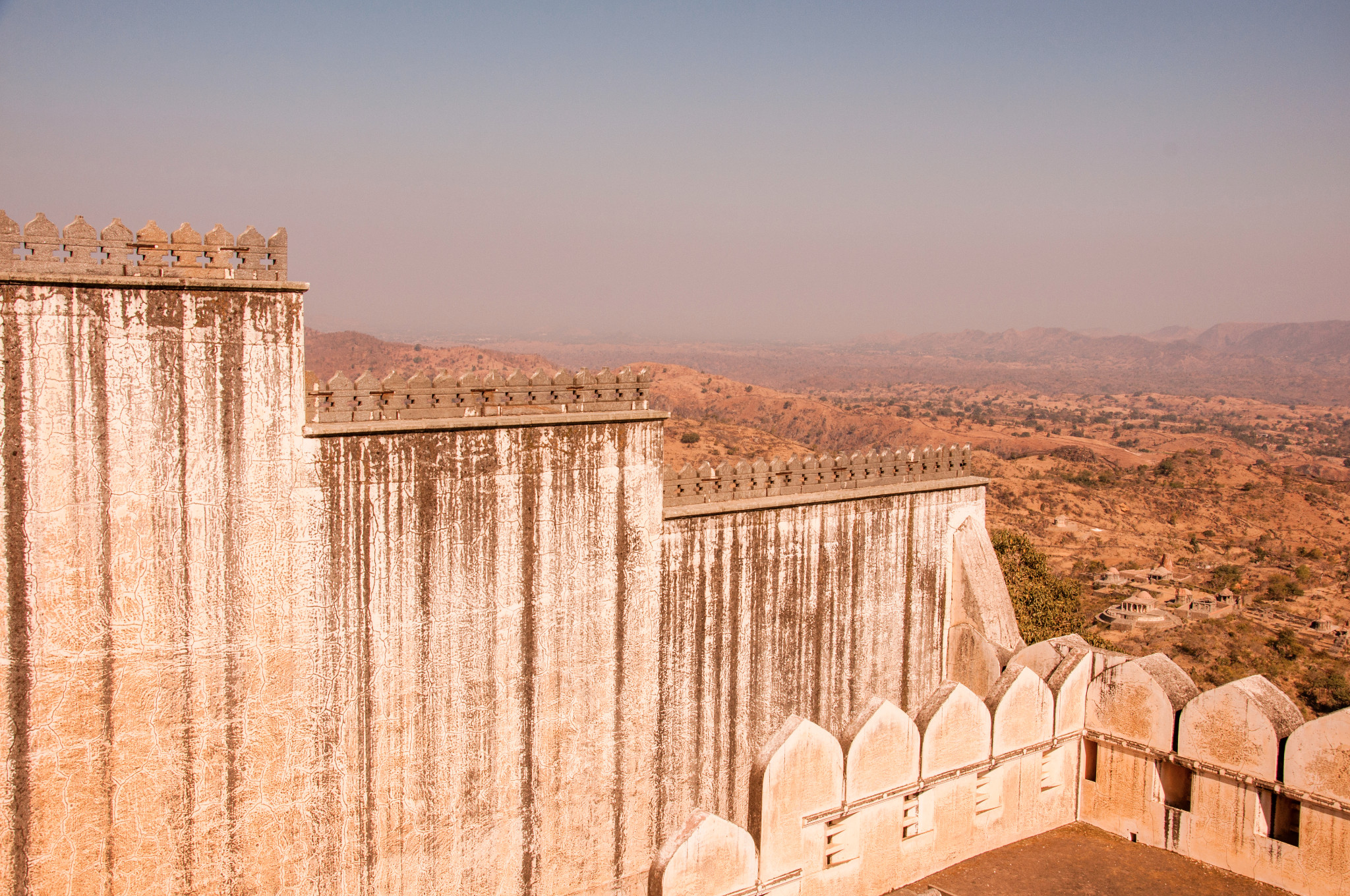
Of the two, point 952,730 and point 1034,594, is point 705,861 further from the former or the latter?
point 1034,594

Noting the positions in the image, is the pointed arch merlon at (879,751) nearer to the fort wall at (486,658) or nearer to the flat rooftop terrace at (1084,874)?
the flat rooftop terrace at (1084,874)

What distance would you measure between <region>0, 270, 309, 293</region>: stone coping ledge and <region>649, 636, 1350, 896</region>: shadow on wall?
5623 mm

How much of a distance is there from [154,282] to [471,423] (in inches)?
114

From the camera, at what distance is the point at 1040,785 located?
812 centimetres

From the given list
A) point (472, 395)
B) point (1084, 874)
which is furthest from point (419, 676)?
point (1084, 874)

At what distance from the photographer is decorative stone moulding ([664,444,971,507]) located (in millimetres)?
10484

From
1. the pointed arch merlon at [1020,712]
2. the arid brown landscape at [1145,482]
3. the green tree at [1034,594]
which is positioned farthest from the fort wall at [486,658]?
the arid brown landscape at [1145,482]

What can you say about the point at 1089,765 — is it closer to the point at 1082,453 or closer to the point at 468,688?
the point at 468,688

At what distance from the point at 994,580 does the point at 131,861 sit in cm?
1033

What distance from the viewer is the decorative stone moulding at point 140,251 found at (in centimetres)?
727

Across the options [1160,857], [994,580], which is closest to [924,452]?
[994,580]

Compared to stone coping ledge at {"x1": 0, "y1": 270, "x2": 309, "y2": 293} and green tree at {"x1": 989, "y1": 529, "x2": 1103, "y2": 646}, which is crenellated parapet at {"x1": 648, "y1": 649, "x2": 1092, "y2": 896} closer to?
stone coping ledge at {"x1": 0, "y1": 270, "x2": 309, "y2": 293}

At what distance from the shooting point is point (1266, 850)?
7.27 metres

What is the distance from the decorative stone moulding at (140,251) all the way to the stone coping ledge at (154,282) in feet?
0.13
